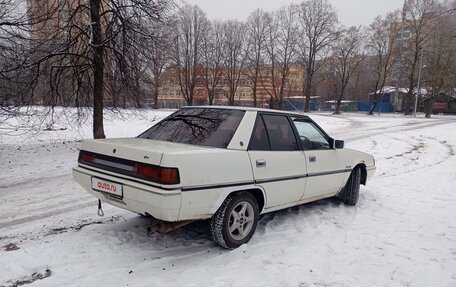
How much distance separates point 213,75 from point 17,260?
53761 millimetres

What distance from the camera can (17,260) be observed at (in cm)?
337

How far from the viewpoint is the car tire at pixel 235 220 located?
3641 millimetres

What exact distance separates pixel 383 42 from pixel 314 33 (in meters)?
9.88

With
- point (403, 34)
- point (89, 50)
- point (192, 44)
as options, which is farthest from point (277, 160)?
point (192, 44)

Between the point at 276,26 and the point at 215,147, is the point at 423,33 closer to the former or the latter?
the point at 276,26

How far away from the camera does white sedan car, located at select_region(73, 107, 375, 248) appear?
10.6 feet

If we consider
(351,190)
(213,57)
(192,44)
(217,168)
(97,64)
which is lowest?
(351,190)

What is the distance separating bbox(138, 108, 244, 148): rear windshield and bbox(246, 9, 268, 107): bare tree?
49570 mm

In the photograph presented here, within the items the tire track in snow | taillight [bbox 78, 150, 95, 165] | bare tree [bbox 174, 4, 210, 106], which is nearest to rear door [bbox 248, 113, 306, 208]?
taillight [bbox 78, 150, 95, 165]

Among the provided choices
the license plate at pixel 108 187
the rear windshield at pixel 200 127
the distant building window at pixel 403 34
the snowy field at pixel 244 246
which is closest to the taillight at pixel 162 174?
the license plate at pixel 108 187

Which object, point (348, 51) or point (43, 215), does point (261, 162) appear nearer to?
point (43, 215)

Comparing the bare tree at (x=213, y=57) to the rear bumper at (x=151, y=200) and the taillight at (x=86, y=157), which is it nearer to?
the taillight at (x=86, y=157)

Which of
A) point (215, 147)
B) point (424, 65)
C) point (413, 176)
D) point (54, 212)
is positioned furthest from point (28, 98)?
point (424, 65)

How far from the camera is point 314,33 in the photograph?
49219mm
